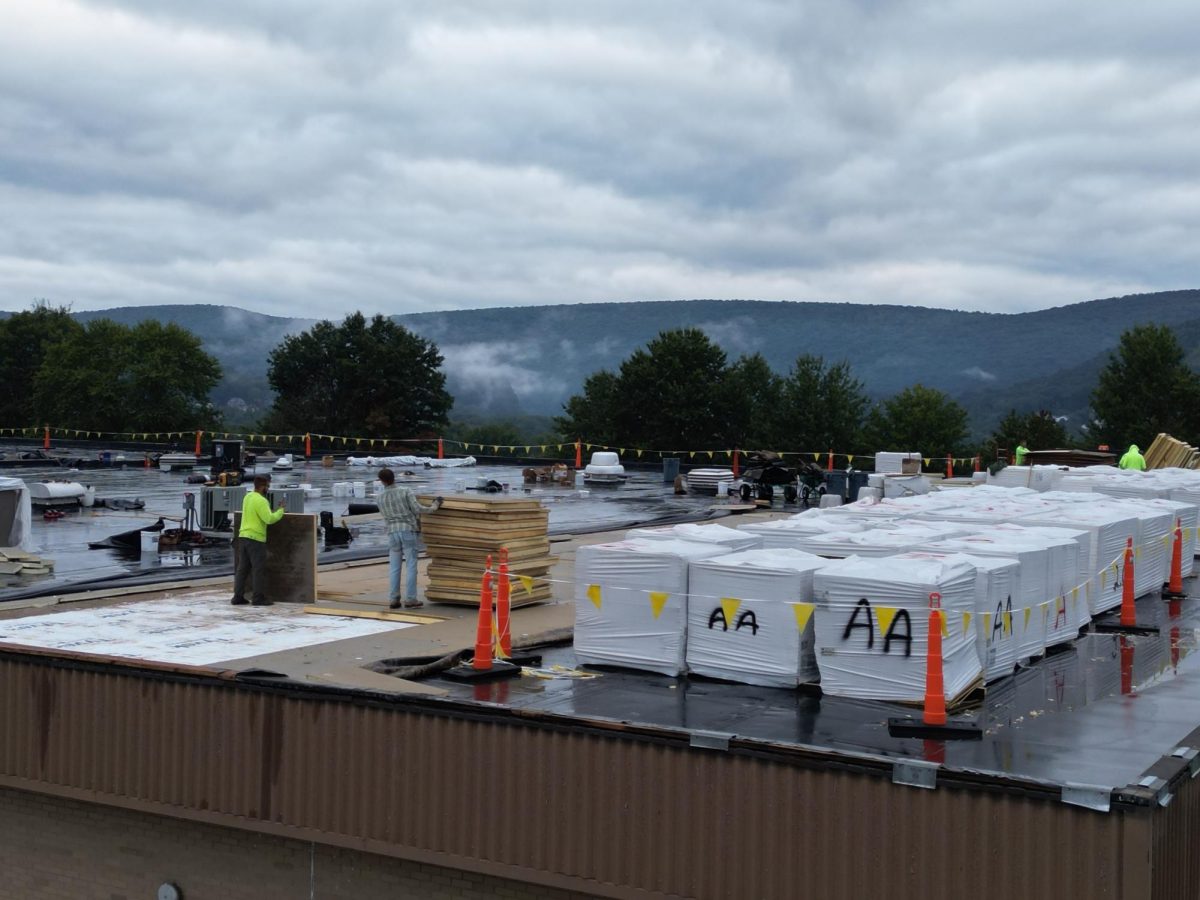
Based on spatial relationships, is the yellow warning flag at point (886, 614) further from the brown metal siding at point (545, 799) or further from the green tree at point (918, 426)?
the green tree at point (918, 426)

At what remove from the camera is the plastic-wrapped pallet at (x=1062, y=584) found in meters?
12.6

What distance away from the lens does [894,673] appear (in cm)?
1020

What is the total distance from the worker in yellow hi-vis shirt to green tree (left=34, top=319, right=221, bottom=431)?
88255 millimetres

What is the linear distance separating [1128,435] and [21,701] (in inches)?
3457

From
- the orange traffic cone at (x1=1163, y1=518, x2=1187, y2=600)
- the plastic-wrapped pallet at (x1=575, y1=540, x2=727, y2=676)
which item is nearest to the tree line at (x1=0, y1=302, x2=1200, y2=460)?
the orange traffic cone at (x1=1163, y1=518, x2=1187, y2=600)

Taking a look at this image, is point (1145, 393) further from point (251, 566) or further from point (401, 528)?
point (251, 566)

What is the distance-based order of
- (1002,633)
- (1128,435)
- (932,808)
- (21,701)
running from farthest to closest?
(1128,435)
(21,701)
(1002,633)
(932,808)

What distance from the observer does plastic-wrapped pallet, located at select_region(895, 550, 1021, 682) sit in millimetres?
10664

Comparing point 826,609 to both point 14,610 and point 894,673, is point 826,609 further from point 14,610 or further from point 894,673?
point 14,610

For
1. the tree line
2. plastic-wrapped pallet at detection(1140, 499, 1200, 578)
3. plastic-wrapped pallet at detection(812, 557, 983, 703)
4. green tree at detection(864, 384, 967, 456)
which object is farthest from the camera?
green tree at detection(864, 384, 967, 456)

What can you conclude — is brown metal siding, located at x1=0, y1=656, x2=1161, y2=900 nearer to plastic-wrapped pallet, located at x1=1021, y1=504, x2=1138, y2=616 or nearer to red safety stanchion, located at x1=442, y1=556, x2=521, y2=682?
red safety stanchion, located at x1=442, y1=556, x2=521, y2=682

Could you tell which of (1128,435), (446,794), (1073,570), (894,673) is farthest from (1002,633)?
(1128,435)

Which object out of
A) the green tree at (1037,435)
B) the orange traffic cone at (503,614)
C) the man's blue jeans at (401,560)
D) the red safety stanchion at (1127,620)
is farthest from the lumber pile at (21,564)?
the green tree at (1037,435)

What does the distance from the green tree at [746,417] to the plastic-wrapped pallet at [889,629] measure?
79377 mm
